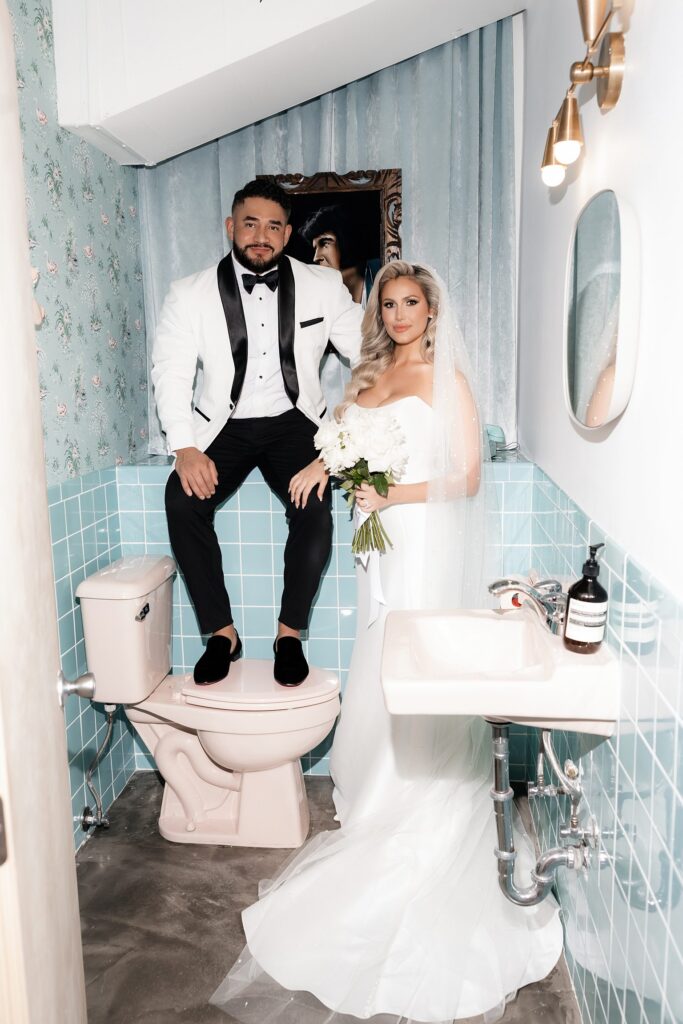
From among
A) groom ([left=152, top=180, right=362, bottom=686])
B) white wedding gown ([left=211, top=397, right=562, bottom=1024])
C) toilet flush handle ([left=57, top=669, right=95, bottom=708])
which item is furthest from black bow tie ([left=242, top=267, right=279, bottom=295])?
toilet flush handle ([left=57, top=669, right=95, bottom=708])

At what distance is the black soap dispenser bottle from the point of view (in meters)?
1.67

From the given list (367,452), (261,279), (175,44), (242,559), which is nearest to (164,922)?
(242,559)

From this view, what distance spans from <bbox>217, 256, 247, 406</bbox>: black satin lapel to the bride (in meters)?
0.41

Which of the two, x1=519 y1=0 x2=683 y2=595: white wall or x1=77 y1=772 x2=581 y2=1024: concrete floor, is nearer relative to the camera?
x1=519 y1=0 x2=683 y2=595: white wall

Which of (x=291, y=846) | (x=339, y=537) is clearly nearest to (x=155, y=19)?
(x=339, y=537)

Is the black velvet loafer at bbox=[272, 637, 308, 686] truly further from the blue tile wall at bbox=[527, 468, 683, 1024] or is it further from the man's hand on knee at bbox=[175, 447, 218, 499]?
the blue tile wall at bbox=[527, 468, 683, 1024]

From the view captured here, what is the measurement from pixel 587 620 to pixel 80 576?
176 centimetres

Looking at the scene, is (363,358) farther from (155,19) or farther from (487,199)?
(155,19)

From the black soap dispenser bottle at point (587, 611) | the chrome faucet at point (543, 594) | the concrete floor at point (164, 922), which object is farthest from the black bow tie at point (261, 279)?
the concrete floor at point (164, 922)

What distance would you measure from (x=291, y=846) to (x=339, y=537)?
3.47 ft

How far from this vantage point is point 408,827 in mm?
2416

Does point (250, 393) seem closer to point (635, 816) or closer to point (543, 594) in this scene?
point (543, 594)

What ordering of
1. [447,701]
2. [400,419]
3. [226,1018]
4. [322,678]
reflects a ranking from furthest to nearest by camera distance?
1. [322,678]
2. [400,419]
3. [226,1018]
4. [447,701]

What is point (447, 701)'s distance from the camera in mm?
1681
